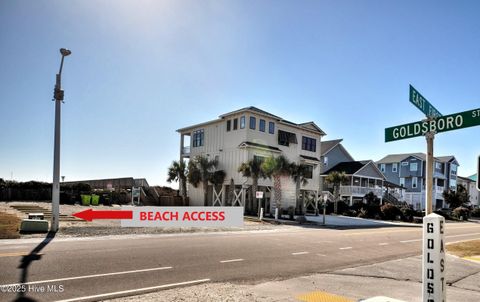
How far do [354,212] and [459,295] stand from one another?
3859 cm

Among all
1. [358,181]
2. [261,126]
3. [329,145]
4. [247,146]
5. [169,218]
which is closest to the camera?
[169,218]

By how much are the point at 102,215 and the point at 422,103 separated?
2926cm

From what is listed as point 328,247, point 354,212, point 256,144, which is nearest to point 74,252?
point 328,247

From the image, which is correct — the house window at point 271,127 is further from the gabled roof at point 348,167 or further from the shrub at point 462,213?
the shrub at point 462,213

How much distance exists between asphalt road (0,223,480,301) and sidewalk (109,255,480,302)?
67 cm

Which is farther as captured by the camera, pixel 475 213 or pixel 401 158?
pixel 401 158

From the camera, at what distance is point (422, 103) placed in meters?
5.96

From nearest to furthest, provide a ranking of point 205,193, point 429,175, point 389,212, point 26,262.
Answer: point 429,175 < point 26,262 < point 205,193 < point 389,212

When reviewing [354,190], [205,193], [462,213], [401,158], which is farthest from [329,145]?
[205,193]

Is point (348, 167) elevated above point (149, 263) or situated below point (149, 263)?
above

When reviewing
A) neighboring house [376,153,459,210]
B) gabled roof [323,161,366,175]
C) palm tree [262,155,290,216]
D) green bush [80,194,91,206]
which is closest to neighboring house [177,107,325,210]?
palm tree [262,155,290,216]

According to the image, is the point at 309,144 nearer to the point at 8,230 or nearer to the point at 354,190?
the point at 354,190

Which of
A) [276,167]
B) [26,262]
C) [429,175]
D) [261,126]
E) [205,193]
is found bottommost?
[26,262]

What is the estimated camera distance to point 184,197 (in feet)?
141
